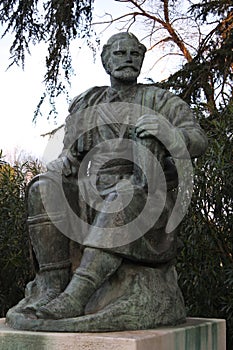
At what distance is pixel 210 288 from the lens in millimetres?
4828

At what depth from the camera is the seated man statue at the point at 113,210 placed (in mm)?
2676

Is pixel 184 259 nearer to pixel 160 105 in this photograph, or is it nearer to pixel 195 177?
pixel 195 177

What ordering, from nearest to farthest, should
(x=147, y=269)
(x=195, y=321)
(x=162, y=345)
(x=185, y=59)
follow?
(x=162, y=345) < (x=147, y=269) < (x=195, y=321) < (x=185, y=59)

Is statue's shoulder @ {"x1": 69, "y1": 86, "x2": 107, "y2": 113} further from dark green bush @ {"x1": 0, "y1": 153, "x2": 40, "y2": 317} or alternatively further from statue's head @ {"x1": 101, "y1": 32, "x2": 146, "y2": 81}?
dark green bush @ {"x1": 0, "y1": 153, "x2": 40, "y2": 317}

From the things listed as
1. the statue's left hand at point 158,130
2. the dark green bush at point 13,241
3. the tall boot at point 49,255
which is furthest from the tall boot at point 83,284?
the dark green bush at point 13,241

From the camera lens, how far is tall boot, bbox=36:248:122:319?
2.62 meters

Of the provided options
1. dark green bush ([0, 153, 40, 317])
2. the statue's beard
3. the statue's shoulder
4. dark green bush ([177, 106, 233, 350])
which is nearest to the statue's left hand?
the statue's beard

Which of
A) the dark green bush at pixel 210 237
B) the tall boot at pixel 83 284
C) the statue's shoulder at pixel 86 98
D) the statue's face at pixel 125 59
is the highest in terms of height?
the statue's face at pixel 125 59

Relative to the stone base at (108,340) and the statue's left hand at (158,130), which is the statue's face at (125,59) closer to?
the statue's left hand at (158,130)

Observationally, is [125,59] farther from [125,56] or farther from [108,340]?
[108,340]

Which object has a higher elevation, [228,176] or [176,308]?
[228,176]

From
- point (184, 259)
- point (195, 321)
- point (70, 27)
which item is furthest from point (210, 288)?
point (70, 27)

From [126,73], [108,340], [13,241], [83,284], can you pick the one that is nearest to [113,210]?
[83,284]

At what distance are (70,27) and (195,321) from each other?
3748mm
